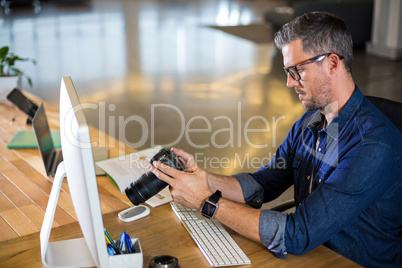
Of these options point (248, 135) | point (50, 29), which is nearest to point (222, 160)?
point (248, 135)

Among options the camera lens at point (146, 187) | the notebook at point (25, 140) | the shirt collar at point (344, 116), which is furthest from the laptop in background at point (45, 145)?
the shirt collar at point (344, 116)

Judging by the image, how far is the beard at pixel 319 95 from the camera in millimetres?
1649

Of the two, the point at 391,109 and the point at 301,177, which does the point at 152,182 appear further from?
the point at 391,109

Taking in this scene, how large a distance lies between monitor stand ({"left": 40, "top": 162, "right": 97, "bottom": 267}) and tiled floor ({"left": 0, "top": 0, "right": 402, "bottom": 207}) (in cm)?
243

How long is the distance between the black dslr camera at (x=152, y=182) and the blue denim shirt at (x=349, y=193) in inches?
13.1

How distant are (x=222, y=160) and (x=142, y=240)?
2.52 m

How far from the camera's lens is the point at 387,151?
1.53 metres

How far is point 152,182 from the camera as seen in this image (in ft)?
5.28

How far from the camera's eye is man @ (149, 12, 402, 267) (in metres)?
1.48

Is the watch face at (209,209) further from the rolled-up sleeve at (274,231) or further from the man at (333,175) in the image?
the rolled-up sleeve at (274,231)

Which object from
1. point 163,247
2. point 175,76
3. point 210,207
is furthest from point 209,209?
point 175,76

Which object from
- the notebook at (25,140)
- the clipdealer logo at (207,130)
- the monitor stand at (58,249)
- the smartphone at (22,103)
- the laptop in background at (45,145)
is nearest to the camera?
the monitor stand at (58,249)

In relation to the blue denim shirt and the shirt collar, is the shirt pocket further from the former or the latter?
the shirt collar

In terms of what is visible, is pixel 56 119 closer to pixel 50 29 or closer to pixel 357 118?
pixel 357 118
